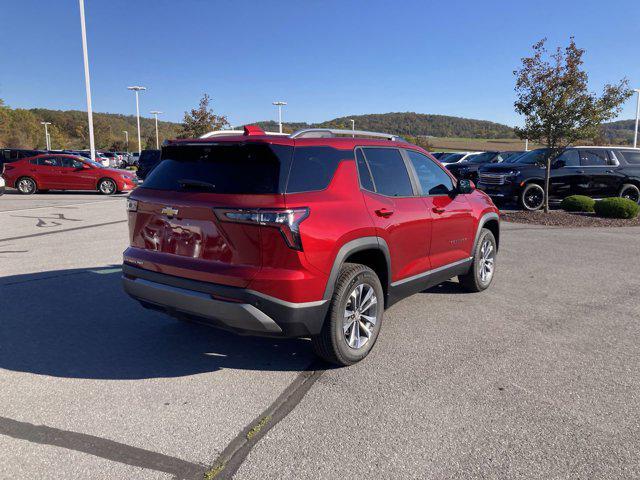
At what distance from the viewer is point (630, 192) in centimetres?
1580

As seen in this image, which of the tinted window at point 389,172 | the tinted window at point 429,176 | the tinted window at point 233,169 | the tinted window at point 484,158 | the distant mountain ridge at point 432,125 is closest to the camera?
the tinted window at point 233,169

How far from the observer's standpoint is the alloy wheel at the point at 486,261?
6.12m

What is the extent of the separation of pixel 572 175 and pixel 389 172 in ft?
42.8

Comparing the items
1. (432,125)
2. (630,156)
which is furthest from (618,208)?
(432,125)

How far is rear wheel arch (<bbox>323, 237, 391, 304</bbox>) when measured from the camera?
358 centimetres

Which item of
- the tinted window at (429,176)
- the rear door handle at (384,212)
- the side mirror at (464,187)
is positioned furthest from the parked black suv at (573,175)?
the rear door handle at (384,212)

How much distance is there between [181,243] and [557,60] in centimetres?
1350

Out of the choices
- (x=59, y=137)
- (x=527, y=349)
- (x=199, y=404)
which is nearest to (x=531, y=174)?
(x=527, y=349)

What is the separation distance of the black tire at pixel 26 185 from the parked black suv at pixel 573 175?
16.9 metres

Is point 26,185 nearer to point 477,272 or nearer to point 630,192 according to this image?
point 477,272

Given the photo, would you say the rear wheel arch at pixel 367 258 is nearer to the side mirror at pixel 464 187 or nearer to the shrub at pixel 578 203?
the side mirror at pixel 464 187

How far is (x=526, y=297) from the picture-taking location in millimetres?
5977

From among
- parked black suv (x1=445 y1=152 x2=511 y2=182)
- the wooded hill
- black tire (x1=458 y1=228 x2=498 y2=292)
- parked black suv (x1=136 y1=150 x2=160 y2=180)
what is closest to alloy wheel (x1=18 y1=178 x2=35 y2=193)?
parked black suv (x1=136 y1=150 x2=160 y2=180)

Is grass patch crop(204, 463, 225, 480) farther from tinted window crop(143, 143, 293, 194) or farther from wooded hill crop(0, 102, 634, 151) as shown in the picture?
wooded hill crop(0, 102, 634, 151)
